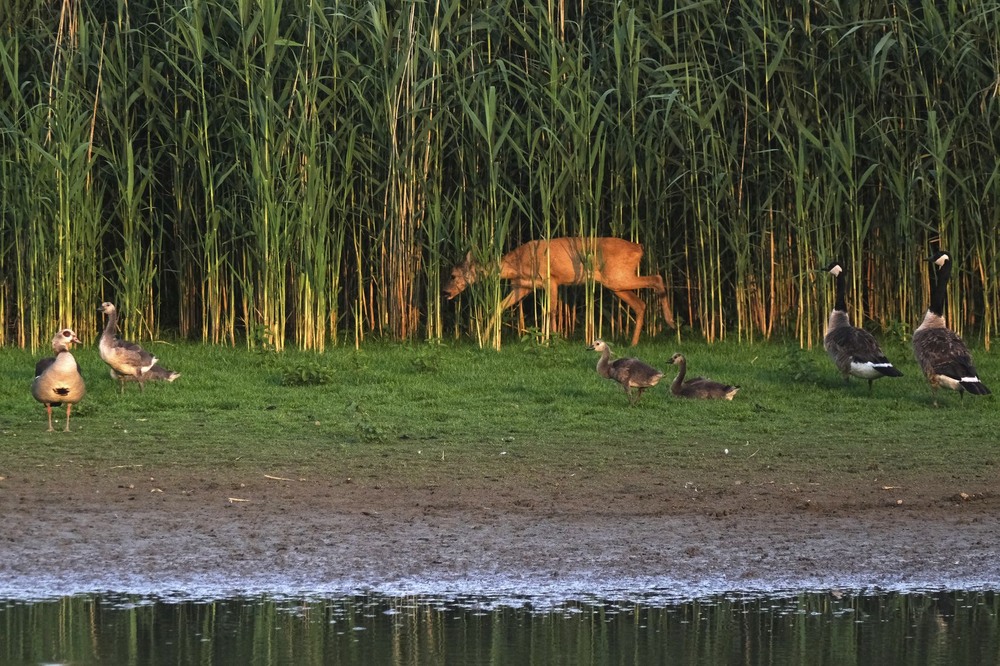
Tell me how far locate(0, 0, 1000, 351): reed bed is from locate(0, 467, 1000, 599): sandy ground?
18.6 ft

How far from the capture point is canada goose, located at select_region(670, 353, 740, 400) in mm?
11742

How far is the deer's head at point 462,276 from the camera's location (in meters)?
14.7

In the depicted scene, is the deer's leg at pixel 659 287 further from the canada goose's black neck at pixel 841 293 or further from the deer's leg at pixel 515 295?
the canada goose's black neck at pixel 841 293

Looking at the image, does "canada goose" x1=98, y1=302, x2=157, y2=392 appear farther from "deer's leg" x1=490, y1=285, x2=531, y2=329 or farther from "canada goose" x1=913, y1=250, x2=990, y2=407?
"canada goose" x1=913, y1=250, x2=990, y2=407

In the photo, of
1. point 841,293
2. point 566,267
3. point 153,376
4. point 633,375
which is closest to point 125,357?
point 153,376

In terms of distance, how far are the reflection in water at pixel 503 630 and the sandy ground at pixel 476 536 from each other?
23 centimetres

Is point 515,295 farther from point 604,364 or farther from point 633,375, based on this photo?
point 633,375

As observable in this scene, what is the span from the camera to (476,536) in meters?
7.66

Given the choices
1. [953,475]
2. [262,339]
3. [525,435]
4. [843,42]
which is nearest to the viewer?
[953,475]

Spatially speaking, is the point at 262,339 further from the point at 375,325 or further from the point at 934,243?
the point at 934,243

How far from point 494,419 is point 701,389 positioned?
1609 millimetres

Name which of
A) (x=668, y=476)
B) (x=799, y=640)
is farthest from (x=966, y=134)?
(x=799, y=640)

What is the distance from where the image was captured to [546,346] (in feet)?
46.5

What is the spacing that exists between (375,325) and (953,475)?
7.56m
